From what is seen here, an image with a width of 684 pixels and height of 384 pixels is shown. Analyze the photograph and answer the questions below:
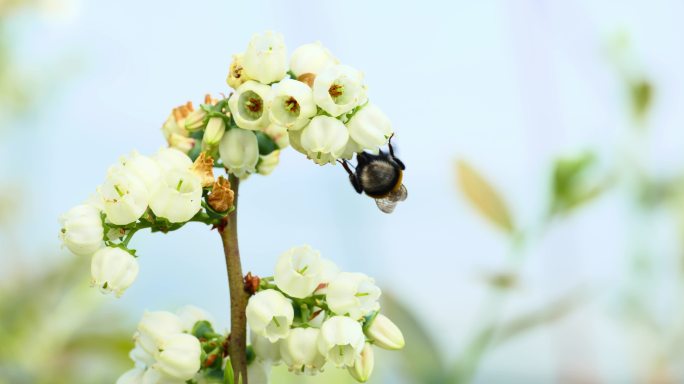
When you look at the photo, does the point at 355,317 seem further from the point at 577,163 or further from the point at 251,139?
the point at 577,163

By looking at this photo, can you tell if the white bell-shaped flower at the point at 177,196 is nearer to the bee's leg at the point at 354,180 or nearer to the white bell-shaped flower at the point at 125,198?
the white bell-shaped flower at the point at 125,198

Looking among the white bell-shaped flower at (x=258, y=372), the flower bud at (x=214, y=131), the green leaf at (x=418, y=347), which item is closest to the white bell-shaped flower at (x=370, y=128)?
the flower bud at (x=214, y=131)

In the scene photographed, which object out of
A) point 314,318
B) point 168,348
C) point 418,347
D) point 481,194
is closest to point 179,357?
point 168,348

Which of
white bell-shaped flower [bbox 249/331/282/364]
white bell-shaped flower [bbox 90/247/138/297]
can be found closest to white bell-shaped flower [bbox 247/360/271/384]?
white bell-shaped flower [bbox 249/331/282/364]

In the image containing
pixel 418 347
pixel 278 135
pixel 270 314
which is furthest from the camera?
pixel 418 347

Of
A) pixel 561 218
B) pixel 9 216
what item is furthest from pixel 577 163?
pixel 9 216

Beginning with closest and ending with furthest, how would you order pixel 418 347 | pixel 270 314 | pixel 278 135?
pixel 270 314
pixel 278 135
pixel 418 347

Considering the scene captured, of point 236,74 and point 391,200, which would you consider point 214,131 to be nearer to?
point 236,74
